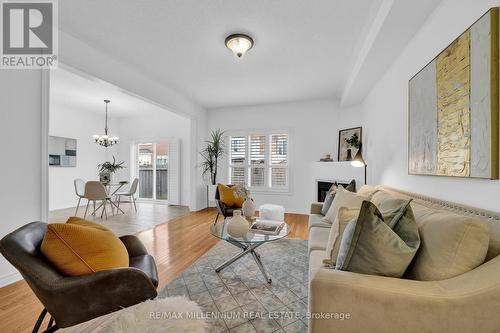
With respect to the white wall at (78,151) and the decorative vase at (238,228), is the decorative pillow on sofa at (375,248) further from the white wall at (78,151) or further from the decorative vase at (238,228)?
the white wall at (78,151)

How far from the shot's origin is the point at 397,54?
2578 millimetres

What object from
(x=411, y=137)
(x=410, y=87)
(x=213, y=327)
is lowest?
(x=213, y=327)

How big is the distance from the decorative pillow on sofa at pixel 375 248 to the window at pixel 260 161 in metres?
4.18

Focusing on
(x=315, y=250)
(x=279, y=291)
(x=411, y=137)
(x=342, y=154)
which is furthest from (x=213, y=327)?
(x=342, y=154)

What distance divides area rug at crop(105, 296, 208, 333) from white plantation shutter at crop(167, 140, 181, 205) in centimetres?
565

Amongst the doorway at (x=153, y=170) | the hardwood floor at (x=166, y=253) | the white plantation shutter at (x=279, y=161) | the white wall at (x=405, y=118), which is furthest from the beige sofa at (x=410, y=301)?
the doorway at (x=153, y=170)

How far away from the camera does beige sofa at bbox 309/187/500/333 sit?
882mm

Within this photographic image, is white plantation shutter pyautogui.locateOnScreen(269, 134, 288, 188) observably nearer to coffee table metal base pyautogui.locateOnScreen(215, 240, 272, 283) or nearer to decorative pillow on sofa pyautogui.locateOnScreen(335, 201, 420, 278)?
coffee table metal base pyautogui.locateOnScreen(215, 240, 272, 283)

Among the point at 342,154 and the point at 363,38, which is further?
the point at 342,154

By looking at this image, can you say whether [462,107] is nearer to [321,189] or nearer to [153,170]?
[321,189]

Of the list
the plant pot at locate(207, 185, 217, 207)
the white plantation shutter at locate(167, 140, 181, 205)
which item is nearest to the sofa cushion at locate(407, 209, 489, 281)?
the plant pot at locate(207, 185, 217, 207)

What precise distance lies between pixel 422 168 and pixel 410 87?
0.81 m

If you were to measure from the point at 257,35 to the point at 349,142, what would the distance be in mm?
2746

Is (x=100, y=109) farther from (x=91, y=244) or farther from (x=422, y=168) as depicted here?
(x=422, y=168)
